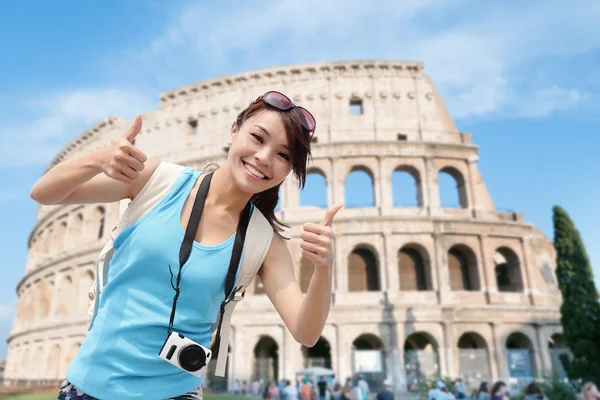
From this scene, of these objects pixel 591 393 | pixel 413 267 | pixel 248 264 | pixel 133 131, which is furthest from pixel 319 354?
pixel 133 131

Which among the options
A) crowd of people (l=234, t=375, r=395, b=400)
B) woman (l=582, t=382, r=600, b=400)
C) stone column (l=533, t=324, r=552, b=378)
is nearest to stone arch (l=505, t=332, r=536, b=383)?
stone column (l=533, t=324, r=552, b=378)

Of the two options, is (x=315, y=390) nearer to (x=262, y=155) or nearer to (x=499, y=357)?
(x=499, y=357)

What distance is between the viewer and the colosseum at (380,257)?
2027cm

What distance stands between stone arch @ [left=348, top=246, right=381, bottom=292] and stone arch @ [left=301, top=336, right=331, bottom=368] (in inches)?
126

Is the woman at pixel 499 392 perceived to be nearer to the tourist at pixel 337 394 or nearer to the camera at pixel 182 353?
the tourist at pixel 337 394

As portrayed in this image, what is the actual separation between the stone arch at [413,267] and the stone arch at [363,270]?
4.26ft

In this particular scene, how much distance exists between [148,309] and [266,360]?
21.6 metres

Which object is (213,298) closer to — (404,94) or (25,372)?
(404,94)

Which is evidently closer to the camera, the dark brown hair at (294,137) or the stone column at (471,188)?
the dark brown hair at (294,137)

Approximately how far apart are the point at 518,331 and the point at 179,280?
2289 centimetres

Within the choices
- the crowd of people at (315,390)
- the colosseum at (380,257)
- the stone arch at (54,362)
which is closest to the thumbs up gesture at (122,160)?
the crowd of people at (315,390)

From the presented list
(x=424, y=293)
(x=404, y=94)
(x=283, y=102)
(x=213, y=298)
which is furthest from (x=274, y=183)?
(x=404, y=94)

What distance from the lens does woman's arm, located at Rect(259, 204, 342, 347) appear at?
5.07 feet

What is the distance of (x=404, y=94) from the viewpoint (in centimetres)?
2511
